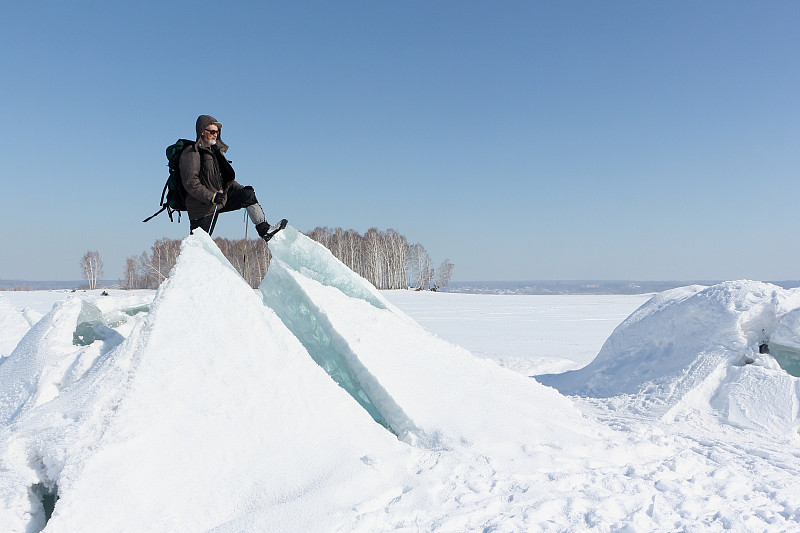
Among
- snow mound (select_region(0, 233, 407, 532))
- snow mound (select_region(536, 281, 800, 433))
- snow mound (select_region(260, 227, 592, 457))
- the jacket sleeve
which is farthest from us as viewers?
snow mound (select_region(536, 281, 800, 433))

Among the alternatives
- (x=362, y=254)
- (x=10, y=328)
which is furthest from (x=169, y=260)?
(x=10, y=328)

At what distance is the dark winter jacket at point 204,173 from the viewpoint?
13.6 ft

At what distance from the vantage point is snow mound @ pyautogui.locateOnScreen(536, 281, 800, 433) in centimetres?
488

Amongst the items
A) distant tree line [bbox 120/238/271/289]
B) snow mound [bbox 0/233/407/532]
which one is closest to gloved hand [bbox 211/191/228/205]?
snow mound [bbox 0/233/407/532]

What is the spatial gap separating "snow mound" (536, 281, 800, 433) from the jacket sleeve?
15.7ft

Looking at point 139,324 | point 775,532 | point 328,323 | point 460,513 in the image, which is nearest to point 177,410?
point 139,324

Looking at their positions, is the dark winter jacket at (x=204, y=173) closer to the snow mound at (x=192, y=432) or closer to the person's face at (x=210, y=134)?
the person's face at (x=210, y=134)

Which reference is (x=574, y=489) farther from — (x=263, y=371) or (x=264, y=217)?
(x=264, y=217)

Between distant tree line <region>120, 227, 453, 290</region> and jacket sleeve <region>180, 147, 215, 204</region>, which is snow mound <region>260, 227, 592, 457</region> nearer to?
jacket sleeve <region>180, 147, 215, 204</region>

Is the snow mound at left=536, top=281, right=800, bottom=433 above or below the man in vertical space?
below

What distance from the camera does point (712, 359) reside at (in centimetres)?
548

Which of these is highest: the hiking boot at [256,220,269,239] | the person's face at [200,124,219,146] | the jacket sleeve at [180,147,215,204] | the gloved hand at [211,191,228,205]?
the person's face at [200,124,219,146]

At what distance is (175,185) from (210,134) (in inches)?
21.4

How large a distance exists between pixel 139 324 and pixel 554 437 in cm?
275
